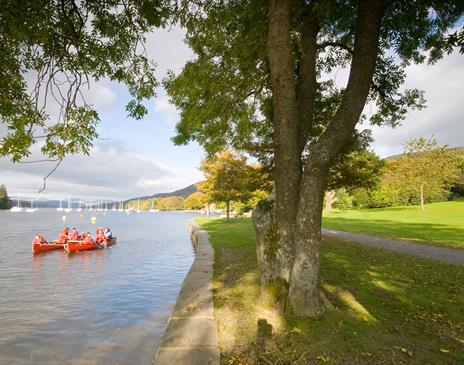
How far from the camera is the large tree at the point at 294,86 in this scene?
626 cm

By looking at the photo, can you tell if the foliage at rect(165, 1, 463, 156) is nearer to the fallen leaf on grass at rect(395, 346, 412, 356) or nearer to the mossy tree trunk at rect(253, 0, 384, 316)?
the mossy tree trunk at rect(253, 0, 384, 316)

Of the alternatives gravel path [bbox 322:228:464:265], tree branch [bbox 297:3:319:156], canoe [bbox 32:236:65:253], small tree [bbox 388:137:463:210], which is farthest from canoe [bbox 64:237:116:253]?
small tree [bbox 388:137:463:210]

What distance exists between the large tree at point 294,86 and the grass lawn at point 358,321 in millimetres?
617

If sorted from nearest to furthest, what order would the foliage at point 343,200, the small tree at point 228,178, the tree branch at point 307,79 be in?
the tree branch at point 307,79, the small tree at point 228,178, the foliage at point 343,200

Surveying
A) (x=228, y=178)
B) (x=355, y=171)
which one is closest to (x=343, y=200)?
(x=228, y=178)

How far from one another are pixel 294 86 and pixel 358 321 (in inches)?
192

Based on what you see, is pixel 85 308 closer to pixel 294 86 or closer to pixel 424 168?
pixel 294 86

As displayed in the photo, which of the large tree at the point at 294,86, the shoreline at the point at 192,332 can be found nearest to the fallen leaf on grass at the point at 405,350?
the large tree at the point at 294,86

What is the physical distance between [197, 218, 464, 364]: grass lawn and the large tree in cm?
62

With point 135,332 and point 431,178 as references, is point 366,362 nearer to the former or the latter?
point 135,332

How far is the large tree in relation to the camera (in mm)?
6262

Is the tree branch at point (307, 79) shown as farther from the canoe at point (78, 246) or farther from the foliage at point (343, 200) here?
the foliage at point (343, 200)

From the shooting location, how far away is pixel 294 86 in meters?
6.88

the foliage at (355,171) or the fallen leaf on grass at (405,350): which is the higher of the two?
the foliage at (355,171)
